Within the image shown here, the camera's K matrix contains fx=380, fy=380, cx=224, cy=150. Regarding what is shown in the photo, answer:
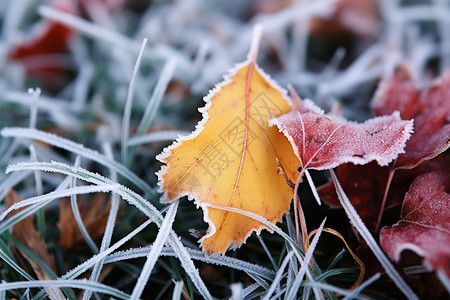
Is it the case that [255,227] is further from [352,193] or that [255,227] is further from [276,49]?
[276,49]

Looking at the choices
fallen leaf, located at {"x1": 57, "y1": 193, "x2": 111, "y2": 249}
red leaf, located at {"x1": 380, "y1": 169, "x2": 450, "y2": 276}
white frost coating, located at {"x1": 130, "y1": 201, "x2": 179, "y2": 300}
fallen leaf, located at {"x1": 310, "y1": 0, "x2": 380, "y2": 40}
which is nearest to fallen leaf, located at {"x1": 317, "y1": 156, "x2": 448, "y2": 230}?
red leaf, located at {"x1": 380, "y1": 169, "x2": 450, "y2": 276}

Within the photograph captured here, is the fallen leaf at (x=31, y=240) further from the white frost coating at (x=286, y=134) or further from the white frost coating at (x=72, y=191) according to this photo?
the white frost coating at (x=286, y=134)

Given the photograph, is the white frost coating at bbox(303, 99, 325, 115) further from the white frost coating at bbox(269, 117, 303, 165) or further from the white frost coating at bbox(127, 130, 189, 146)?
the white frost coating at bbox(127, 130, 189, 146)

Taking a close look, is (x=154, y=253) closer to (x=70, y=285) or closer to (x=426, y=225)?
(x=70, y=285)

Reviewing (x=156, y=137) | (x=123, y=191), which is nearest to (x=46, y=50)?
(x=156, y=137)

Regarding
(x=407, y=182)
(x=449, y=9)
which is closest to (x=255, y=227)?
(x=407, y=182)

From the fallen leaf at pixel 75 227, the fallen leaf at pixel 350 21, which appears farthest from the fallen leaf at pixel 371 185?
the fallen leaf at pixel 350 21
